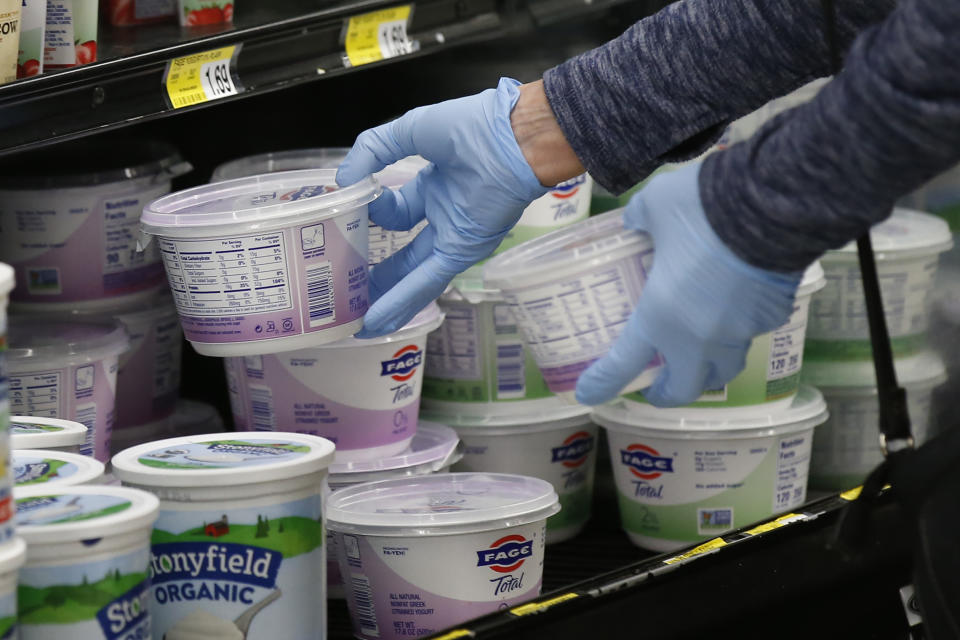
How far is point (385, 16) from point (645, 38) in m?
0.52

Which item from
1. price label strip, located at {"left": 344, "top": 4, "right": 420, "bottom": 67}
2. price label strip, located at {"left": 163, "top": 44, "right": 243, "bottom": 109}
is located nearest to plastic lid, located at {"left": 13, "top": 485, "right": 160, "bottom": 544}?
price label strip, located at {"left": 163, "top": 44, "right": 243, "bottom": 109}

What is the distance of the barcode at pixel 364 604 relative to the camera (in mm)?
1762

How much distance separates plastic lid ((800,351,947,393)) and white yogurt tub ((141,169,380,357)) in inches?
44.0

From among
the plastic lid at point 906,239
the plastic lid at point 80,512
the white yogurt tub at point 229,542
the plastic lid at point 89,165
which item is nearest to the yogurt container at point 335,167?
the plastic lid at point 89,165

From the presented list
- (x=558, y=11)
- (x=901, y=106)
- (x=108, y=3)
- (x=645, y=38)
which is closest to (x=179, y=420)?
(x=108, y=3)

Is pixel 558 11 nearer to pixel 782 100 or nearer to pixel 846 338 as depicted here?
pixel 782 100

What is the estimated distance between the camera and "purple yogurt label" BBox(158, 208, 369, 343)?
1.56 meters

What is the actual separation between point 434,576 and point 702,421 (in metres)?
0.63

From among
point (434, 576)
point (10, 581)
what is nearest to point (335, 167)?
point (434, 576)

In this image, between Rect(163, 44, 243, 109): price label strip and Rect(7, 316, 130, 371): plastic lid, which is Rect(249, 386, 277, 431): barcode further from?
Rect(163, 44, 243, 109): price label strip

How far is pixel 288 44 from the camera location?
181 cm

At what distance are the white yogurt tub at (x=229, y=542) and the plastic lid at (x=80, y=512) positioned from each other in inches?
3.6

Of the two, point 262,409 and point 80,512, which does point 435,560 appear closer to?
point 262,409

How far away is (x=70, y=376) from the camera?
1.83 m
